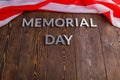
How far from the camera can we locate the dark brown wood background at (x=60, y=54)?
1520 millimetres

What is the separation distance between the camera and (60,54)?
64.5 inches

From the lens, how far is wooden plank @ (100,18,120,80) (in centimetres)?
154

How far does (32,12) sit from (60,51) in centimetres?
53

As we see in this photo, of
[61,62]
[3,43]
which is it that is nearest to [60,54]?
[61,62]

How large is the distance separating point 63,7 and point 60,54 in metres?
0.52

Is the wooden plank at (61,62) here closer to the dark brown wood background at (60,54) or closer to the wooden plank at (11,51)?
the dark brown wood background at (60,54)

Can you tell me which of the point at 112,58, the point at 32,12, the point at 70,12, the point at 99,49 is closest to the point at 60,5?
the point at 70,12

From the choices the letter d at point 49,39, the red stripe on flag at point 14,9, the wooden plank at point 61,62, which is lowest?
the wooden plank at point 61,62

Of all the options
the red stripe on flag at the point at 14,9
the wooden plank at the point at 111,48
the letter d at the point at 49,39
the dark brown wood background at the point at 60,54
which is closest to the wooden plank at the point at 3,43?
the dark brown wood background at the point at 60,54

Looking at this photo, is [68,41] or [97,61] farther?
[68,41]

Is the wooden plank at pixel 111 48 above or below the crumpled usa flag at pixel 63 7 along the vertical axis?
below

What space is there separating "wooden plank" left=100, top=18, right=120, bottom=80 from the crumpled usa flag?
0.08m

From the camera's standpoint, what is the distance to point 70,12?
1.94 meters

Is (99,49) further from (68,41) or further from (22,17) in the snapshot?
(22,17)
